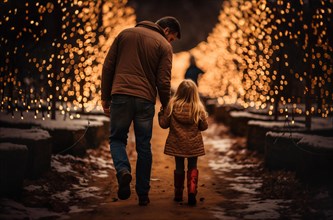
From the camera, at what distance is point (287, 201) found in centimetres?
588

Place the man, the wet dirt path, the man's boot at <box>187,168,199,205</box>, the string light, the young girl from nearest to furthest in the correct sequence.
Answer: the wet dirt path
the man
the man's boot at <box>187,168,199,205</box>
the young girl
the string light

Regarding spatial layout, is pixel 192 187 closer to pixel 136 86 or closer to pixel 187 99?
pixel 187 99

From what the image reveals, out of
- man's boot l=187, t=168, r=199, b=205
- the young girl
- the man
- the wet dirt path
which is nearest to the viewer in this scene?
the wet dirt path

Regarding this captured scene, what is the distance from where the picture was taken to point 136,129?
17.9ft

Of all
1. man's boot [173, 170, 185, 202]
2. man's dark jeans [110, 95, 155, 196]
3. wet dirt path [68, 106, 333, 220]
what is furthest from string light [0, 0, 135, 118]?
man's boot [173, 170, 185, 202]

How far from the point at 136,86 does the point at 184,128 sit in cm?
89

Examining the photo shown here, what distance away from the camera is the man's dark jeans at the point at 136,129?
5324 millimetres

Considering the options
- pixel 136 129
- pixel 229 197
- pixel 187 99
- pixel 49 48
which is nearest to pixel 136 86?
pixel 136 129

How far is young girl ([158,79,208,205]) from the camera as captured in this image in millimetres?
5859

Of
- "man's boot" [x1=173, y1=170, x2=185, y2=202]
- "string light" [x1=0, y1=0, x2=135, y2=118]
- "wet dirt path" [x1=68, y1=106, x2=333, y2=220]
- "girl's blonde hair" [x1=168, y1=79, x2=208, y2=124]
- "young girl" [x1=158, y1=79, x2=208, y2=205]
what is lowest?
"wet dirt path" [x1=68, y1=106, x2=333, y2=220]

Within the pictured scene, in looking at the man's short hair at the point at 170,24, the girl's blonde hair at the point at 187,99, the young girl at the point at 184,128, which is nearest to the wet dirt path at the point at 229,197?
the young girl at the point at 184,128

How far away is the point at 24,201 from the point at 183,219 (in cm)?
174

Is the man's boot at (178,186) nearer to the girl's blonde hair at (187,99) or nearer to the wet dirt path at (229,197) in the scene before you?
the wet dirt path at (229,197)

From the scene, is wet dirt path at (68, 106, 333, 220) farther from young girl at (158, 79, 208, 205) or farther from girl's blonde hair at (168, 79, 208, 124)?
girl's blonde hair at (168, 79, 208, 124)
